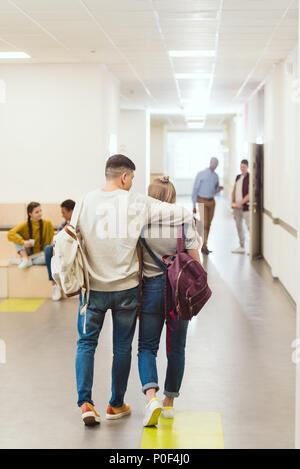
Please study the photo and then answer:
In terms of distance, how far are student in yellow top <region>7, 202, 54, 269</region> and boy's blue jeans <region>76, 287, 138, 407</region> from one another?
4.09 m

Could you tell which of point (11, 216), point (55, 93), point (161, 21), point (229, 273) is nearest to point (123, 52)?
point (55, 93)

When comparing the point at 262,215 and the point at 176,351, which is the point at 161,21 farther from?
the point at 262,215

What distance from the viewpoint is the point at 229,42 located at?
7609 millimetres

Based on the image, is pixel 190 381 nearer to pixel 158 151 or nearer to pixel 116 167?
pixel 116 167

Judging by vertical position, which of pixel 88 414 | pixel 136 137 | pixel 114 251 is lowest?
pixel 88 414

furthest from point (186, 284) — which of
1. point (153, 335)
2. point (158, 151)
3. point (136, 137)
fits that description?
point (158, 151)

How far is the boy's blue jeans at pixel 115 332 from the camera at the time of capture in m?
3.84

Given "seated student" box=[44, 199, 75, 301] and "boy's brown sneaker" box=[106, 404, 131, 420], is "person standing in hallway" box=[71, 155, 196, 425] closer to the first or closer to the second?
"boy's brown sneaker" box=[106, 404, 131, 420]

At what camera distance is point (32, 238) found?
26.0ft

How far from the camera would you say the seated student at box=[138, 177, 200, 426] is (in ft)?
12.5

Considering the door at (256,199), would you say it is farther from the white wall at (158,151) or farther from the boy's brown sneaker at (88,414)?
the white wall at (158,151)

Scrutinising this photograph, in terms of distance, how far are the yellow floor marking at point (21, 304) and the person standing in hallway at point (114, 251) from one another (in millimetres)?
3464

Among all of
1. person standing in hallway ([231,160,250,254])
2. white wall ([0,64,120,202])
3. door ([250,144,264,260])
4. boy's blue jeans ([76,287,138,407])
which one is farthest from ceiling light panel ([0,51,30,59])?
boy's blue jeans ([76,287,138,407])

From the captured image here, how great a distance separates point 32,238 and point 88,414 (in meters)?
4.32
